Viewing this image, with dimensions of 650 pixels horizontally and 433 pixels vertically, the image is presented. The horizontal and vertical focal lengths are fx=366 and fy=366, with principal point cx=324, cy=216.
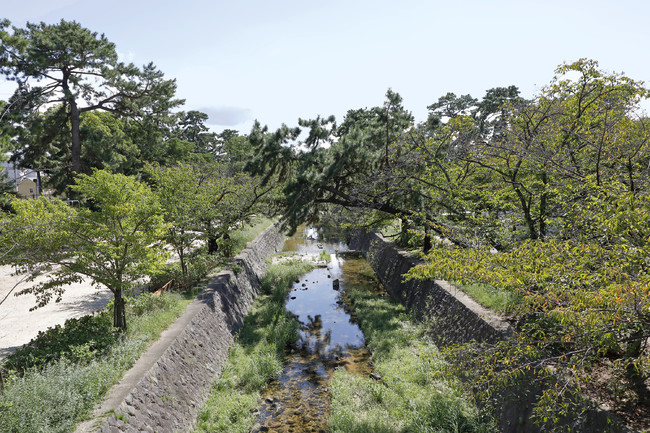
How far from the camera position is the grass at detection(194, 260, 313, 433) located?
9953 mm

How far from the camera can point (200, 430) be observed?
30.7ft

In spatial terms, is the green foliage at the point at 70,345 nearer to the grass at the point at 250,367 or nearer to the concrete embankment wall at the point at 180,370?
the concrete embankment wall at the point at 180,370

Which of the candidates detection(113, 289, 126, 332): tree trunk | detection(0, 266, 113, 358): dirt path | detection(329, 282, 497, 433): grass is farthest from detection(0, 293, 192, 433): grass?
detection(329, 282, 497, 433): grass

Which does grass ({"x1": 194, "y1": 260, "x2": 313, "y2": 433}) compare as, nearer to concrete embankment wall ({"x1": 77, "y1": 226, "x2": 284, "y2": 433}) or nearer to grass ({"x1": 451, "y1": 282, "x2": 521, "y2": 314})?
concrete embankment wall ({"x1": 77, "y1": 226, "x2": 284, "y2": 433})

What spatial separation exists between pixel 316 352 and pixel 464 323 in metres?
6.09

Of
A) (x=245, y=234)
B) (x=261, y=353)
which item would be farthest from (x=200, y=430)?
(x=245, y=234)

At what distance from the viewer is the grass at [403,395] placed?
928cm

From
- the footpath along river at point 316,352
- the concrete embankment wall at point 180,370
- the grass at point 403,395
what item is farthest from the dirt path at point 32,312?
the grass at point 403,395

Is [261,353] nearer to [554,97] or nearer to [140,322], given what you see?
[140,322]

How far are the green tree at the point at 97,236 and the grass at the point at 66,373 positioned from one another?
973 mm

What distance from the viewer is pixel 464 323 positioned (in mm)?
11836

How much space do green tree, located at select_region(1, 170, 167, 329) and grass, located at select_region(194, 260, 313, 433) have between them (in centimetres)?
361

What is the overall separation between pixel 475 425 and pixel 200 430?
6894 millimetres

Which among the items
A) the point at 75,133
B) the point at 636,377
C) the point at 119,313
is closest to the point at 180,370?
the point at 119,313
